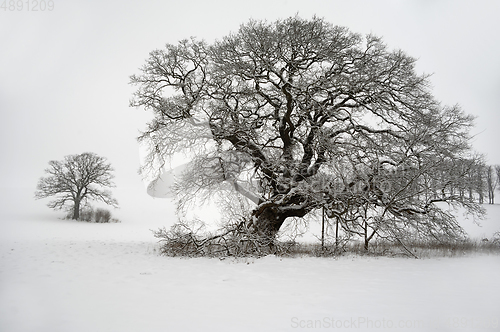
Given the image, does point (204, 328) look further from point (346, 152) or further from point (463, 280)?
point (346, 152)

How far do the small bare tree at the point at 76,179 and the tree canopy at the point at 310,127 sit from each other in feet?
71.1

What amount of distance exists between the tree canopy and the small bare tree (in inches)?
853

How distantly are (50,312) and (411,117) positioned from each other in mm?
11198

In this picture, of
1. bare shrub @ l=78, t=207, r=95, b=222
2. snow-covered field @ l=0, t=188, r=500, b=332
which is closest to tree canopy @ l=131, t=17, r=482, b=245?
snow-covered field @ l=0, t=188, r=500, b=332

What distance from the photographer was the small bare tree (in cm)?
3056

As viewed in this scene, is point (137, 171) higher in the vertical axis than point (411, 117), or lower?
lower

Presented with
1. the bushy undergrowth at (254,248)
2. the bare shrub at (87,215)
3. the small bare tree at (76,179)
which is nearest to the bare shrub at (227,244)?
the bushy undergrowth at (254,248)

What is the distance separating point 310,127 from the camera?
11.0 meters

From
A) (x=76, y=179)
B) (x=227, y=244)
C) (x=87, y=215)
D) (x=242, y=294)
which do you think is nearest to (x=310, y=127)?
(x=227, y=244)

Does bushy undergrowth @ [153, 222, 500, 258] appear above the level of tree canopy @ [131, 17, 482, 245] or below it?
below

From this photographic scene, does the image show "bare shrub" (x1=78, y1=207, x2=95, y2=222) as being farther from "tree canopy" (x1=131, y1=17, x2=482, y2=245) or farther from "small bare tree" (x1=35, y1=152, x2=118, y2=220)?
"tree canopy" (x1=131, y1=17, x2=482, y2=245)

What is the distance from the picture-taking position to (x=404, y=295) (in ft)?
18.0

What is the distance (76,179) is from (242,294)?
3031 cm

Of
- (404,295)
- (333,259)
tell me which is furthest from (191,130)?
(404,295)
